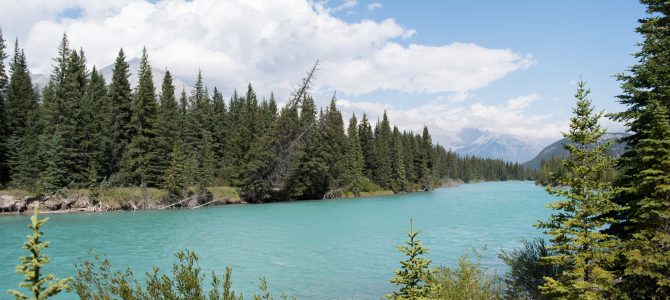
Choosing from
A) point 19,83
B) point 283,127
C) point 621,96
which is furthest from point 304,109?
point 621,96

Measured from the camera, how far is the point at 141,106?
60000 millimetres

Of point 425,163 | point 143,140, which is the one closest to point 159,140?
point 143,140

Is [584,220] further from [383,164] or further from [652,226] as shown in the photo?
[383,164]

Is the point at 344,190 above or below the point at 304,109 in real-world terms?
below

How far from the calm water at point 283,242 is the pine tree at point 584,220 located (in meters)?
7.52

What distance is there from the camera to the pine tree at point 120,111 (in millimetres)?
59000

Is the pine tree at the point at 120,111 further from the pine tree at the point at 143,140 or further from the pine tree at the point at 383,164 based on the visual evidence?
the pine tree at the point at 383,164

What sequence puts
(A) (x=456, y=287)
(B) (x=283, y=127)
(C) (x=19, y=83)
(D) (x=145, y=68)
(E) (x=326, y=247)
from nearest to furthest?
(A) (x=456, y=287) < (E) (x=326, y=247) < (C) (x=19, y=83) < (D) (x=145, y=68) < (B) (x=283, y=127)

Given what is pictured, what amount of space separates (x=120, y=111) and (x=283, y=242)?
42.2m

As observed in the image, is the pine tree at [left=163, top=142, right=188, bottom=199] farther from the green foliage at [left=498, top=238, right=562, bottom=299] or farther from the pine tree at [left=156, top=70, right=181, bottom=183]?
the green foliage at [left=498, top=238, right=562, bottom=299]

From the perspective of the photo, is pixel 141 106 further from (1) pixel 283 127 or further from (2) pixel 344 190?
(2) pixel 344 190

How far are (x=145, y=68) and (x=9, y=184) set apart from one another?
23522 mm

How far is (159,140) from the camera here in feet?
194

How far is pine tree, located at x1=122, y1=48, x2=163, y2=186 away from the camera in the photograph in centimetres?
5712
